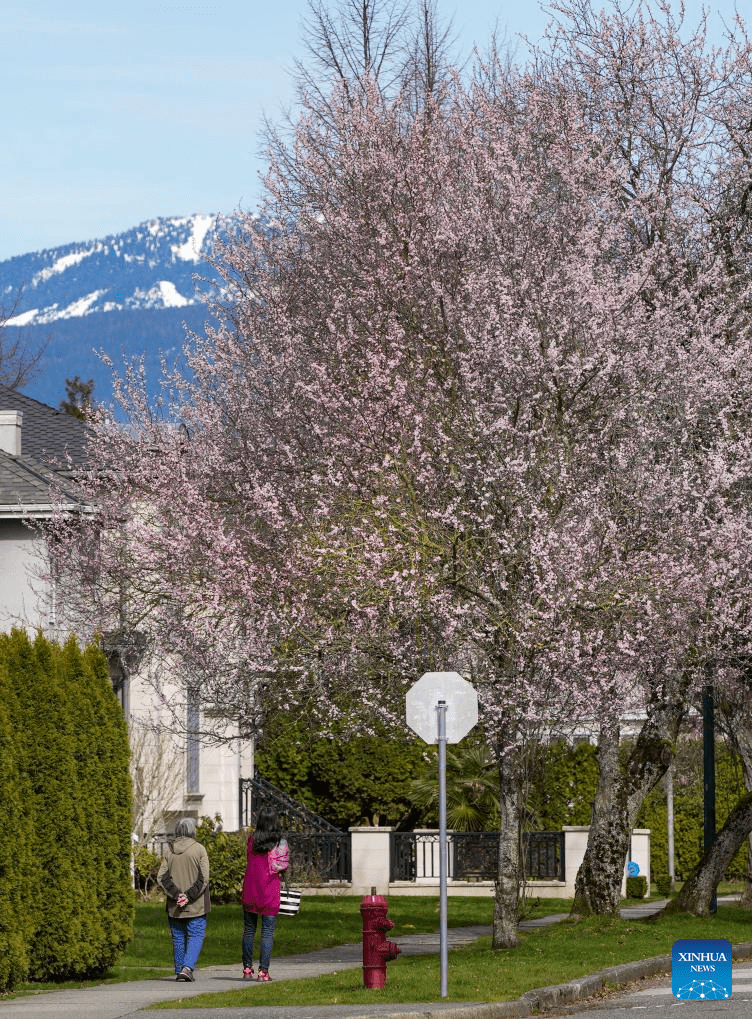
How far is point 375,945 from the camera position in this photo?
1598cm

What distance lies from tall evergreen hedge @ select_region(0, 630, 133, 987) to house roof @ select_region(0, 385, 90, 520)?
7124 mm

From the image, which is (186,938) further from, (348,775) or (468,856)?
(348,775)

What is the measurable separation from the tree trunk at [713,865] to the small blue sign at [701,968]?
1194 cm

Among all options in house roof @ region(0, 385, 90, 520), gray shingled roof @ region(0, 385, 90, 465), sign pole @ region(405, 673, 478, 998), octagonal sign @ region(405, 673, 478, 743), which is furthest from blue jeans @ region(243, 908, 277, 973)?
gray shingled roof @ region(0, 385, 90, 465)

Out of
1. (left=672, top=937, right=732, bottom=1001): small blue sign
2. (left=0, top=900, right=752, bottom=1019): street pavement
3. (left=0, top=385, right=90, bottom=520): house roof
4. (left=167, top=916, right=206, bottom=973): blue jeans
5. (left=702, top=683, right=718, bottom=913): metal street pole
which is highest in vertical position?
(left=0, top=385, right=90, bottom=520): house roof

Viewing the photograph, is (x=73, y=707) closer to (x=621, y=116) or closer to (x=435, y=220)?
(x=435, y=220)

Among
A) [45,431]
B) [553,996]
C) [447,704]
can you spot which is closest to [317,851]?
[45,431]

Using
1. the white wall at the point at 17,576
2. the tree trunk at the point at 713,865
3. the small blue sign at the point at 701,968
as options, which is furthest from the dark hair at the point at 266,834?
the white wall at the point at 17,576

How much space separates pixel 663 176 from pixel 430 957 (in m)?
10.4

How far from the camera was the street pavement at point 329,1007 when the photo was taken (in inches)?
552

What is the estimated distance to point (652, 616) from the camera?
19031 mm

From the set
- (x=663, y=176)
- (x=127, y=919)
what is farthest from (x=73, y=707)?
(x=663, y=176)

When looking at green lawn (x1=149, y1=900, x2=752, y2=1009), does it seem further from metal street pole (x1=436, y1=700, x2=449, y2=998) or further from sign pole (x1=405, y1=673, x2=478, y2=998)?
sign pole (x1=405, y1=673, x2=478, y2=998)

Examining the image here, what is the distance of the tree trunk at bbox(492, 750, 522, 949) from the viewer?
1958cm
